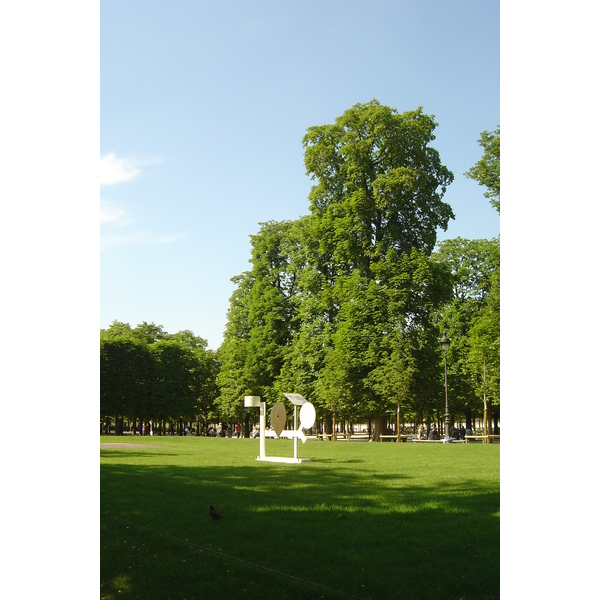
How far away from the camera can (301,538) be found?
611 centimetres

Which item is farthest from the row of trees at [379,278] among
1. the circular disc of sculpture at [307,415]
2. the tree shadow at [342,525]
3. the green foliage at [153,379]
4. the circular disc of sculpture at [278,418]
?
the tree shadow at [342,525]

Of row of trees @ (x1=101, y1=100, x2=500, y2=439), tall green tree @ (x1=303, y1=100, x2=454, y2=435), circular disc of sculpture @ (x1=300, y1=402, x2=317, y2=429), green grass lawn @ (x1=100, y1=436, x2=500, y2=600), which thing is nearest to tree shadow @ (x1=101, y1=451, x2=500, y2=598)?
green grass lawn @ (x1=100, y1=436, x2=500, y2=600)

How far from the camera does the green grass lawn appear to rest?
4797 millimetres

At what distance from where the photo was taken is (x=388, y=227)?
30.4 m

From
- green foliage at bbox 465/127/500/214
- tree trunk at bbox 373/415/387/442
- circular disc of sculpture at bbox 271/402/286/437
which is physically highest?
green foliage at bbox 465/127/500/214

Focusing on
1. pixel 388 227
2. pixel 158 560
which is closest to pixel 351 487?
pixel 158 560

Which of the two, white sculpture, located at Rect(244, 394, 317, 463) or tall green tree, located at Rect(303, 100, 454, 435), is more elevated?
tall green tree, located at Rect(303, 100, 454, 435)

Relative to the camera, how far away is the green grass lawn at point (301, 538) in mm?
4797

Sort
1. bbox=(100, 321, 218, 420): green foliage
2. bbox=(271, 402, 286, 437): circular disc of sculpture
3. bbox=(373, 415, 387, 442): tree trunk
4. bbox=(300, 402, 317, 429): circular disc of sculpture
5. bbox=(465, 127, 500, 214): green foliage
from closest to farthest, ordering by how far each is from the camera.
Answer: bbox=(300, 402, 317, 429): circular disc of sculpture
bbox=(271, 402, 286, 437): circular disc of sculpture
bbox=(465, 127, 500, 214): green foliage
bbox=(373, 415, 387, 442): tree trunk
bbox=(100, 321, 218, 420): green foliage

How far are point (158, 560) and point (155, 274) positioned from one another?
230 centimetres

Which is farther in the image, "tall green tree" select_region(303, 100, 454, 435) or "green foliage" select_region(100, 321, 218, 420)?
"green foliage" select_region(100, 321, 218, 420)

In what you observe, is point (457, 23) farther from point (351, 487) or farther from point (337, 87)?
point (351, 487)

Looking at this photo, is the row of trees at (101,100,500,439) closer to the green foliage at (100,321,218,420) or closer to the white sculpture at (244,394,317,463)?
the white sculpture at (244,394,317,463)
